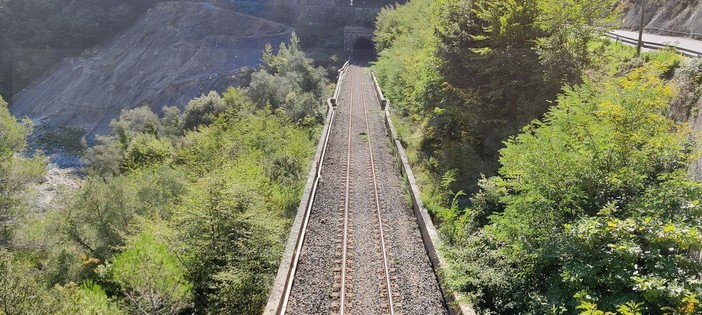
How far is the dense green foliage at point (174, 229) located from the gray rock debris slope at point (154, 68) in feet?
108

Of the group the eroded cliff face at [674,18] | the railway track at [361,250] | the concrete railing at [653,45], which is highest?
the eroded cliff face at [674,18]

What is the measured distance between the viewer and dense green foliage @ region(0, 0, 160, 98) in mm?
80062

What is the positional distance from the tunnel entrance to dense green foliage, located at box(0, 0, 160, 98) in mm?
50885

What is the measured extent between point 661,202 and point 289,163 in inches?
619

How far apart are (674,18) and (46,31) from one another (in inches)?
3967

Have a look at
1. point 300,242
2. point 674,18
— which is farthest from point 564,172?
point 674,18

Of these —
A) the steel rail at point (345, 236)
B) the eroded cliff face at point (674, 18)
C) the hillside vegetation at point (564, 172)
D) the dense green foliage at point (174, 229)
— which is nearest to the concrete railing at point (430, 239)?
the hillside vegetation at point (564, 172)

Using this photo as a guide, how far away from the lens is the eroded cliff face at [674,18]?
16703 mm

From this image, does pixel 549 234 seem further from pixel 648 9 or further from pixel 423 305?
pixel 648 9

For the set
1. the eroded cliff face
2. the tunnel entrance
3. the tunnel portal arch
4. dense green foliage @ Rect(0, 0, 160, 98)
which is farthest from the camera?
dense green foliage @ Rect(0, 0, 160, 98)

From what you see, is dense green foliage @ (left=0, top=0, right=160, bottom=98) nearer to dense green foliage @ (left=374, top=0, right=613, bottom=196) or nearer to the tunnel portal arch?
the tunnel portal arch

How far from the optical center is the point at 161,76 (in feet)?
232

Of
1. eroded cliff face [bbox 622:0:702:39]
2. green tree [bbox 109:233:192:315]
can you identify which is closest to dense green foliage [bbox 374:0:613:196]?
eroded cliff face [bbox 622:0:702:39]

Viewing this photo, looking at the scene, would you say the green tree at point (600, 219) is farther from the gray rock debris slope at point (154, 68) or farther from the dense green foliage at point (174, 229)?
the gray rock debris slope at point (154, 68)
